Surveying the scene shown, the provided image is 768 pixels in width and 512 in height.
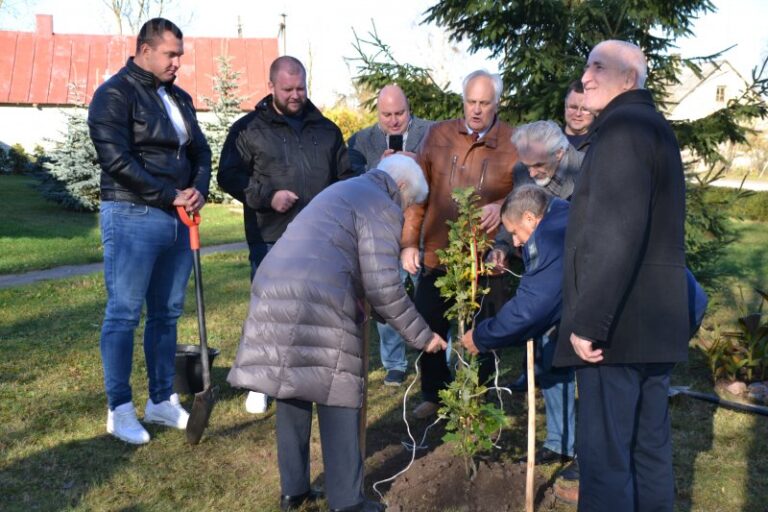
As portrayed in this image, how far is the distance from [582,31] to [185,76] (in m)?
30.4

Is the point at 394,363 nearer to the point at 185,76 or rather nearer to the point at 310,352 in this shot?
the point at 310,352

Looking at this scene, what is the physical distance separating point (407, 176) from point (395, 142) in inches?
96.9

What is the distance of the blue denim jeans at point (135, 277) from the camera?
13.6ft

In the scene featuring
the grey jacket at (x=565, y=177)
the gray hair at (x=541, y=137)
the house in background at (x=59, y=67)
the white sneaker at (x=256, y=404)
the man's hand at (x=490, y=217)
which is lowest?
the white sneaker at (x=256, y=404)

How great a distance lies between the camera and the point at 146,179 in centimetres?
407

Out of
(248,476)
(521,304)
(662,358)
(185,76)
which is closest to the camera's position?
(662,358)

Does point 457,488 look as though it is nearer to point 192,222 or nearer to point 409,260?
point 409,260

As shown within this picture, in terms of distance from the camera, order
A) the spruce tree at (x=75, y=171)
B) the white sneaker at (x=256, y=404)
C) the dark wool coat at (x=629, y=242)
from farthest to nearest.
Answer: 1. the spruce tree at (x=75, y=171)
2. the white sneaker at (x=256, y=404)
3. the dark wool coat at (x=629, y=242)

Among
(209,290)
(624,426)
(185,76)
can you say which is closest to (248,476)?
(624,426)

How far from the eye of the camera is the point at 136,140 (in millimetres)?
4172

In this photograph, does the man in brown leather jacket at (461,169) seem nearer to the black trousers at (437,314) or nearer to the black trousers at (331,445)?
the black trousers at (437,314)

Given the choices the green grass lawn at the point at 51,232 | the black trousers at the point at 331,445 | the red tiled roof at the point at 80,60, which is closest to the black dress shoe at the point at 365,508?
the black trousers at the point at 331,445

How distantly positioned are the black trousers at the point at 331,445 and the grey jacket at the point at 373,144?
8.61ft

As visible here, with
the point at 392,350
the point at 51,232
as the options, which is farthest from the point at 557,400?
the point at 51,232
